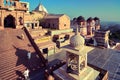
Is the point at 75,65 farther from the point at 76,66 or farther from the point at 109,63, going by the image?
the point at 109,63

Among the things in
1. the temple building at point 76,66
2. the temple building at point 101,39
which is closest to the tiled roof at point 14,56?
the temple building at point 76,66

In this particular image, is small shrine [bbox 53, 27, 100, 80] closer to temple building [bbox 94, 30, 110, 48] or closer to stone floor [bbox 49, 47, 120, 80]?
stone floor [bbox 49, 47, 120, 80]

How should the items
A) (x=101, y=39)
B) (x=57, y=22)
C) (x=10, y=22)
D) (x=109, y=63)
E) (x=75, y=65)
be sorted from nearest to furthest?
(x=75, y=65) → (x=109, y=63) → (x=101, y=39) → (x=10, y=22) → (x=57, y=22)

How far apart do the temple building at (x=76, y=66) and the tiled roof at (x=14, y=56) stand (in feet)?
11.7

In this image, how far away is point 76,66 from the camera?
1006 cm

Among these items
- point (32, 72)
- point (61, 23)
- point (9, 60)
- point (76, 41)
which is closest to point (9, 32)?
point (9, 60)

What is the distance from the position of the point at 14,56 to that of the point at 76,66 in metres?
6.59

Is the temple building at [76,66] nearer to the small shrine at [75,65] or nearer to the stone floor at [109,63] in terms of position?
the small shrine at [75,65]

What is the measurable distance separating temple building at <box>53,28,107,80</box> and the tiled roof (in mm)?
3566

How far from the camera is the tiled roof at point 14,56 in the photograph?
37.6 feet

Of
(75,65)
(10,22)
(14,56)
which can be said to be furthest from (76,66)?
(10,22)

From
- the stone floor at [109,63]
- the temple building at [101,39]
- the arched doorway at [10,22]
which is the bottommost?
the stone floor at [109,63]

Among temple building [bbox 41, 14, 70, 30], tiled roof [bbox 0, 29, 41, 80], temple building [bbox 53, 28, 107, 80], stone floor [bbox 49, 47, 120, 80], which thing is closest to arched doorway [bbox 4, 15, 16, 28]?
tiled roof [bbox 0, 29, 41, 80]

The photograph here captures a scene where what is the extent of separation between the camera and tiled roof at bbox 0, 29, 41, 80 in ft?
37.6
